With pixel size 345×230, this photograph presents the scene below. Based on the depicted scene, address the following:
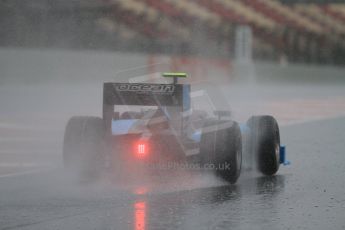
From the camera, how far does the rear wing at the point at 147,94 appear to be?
773cm

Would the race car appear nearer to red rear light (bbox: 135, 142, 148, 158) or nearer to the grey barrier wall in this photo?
red rear light (bbox: 135, 142, 148, 158)

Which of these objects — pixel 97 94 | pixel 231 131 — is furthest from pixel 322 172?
pixel 97 94

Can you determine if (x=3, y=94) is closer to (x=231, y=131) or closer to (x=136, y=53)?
(x=136, y=53)

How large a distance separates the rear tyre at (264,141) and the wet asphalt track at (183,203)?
6.5 inches

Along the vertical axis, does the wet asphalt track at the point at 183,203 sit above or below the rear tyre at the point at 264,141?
below

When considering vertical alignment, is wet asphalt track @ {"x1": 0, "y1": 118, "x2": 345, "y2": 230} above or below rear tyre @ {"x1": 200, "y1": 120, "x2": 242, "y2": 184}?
below

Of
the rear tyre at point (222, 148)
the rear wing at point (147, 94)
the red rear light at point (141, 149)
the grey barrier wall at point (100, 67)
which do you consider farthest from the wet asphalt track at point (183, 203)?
the grey barrier wall at point (100, 67)

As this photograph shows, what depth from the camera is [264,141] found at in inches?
334

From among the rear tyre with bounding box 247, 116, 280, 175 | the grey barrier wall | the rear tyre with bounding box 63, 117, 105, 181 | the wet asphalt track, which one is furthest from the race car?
the grey barrier wall

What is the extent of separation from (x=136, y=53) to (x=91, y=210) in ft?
68.0

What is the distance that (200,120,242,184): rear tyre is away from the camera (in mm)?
7645

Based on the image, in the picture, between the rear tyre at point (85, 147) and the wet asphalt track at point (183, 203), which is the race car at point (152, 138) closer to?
the rear tyre at point (85, 147)

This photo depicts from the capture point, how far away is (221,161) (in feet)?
25.1

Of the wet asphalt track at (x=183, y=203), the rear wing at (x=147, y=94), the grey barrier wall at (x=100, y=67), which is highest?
the grey barrier wall at (x=100, y=67)
